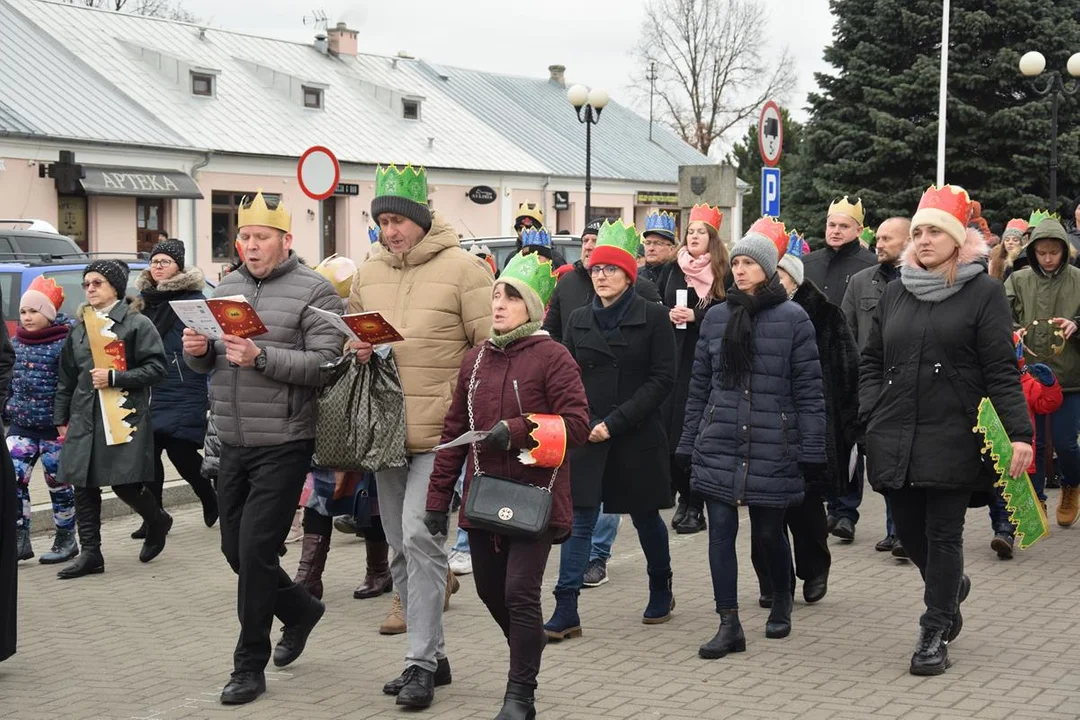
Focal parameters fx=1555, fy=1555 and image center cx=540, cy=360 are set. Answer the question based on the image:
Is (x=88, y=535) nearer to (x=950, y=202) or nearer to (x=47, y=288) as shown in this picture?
(x=47, y=288)

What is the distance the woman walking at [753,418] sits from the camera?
6.89 m

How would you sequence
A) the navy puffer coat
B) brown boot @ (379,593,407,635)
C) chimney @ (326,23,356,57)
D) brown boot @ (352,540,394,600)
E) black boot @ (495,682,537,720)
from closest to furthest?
1. black boot @ (495,682,537,720)
2. the navy puffer coat
3. brown boot @ (379,593,407,635)
4. brown boot @ (352,540,394,600)
5. chimney @ (326,23,356,57)

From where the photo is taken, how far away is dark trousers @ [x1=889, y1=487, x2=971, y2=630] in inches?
259

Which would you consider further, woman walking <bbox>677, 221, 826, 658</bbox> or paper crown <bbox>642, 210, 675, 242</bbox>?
paper crown <bbox>642, 210, 675, 242</bbox>

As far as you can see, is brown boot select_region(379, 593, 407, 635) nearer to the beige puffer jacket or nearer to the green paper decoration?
the beige puffer jacket

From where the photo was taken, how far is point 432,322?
21.1ft

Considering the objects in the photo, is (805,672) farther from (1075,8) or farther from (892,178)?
(1075,8)

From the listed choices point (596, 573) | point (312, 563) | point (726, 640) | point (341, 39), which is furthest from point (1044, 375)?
point (341, 39)

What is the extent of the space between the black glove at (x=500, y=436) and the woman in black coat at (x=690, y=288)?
3329 mm

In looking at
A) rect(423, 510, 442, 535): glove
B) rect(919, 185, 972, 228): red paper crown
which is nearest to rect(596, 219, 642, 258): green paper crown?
rect(919, 185, 972, 228): red paper crown

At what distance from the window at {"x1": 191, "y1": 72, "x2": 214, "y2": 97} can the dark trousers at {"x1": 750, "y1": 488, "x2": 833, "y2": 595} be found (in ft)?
110

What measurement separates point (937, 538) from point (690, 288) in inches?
135

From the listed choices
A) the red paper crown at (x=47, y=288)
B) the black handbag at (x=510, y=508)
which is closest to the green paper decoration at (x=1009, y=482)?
the black handbag at (x=510, y=508)

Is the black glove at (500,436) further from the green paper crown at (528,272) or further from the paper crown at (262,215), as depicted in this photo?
the paper crown at (262,215)
